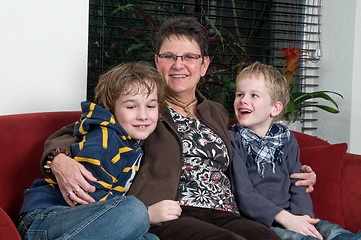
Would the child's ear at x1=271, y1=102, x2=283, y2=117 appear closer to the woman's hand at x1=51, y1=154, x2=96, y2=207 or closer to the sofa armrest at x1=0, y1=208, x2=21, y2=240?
the woman's hand at x1=51, y1=154, x2=96, y2=207

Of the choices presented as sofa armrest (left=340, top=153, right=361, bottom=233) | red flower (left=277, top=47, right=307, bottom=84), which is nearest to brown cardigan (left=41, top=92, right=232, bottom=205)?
sofa armrest (left=340, top=153, right=361, bottom=233)

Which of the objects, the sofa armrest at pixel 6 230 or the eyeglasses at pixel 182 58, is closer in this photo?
the sofa armrest at pixel 6 230

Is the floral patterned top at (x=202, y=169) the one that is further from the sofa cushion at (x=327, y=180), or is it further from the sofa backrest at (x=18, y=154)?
the sofa backrest at (x=18, y=154)

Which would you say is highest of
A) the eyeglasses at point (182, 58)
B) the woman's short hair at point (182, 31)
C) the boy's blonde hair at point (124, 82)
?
the woman's short hair at point (182, 31)

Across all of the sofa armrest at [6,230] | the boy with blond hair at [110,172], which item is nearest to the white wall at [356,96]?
the boy with blond hair at [110,172]

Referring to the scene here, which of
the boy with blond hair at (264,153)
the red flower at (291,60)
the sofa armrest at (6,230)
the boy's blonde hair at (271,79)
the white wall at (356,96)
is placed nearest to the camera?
the sofa armrest at (6,230)

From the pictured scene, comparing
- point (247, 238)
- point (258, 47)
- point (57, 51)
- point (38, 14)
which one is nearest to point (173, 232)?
point (247, 238)

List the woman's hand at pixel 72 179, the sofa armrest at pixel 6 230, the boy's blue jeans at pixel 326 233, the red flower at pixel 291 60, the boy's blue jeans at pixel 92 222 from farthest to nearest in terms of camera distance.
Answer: the red flower at pixel 291 60 < the boy's blue jeans at pixel 326 233 < the woman's hand at pixel 72 179 < the boy's blue jeans at pixel 92 222 < the sofa armrest at pixel 6 230

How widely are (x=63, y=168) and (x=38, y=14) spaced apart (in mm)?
838

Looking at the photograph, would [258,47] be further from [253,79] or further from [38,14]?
[38,14]

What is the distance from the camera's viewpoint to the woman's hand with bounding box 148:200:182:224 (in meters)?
1.48

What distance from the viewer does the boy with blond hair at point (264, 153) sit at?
1758 mm

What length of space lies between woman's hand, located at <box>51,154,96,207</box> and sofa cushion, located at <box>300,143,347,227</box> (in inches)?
38.8

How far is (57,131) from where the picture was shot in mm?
1682
